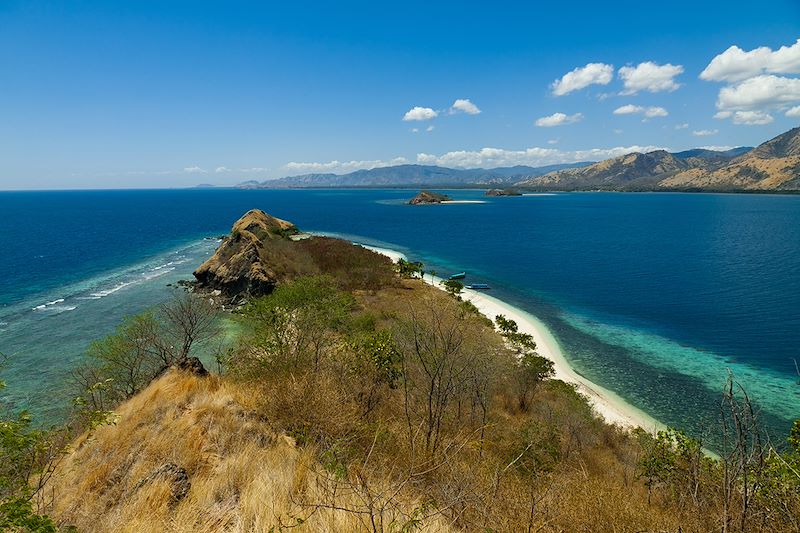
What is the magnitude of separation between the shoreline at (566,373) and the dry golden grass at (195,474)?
23.2 metres

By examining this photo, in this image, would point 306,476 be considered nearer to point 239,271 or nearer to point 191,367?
point 191,367

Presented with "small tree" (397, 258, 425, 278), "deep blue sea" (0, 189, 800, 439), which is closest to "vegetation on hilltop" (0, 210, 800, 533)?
"deep blue sea" (0, 189, 800, 439)

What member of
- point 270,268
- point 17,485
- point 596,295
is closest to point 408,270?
point 270,268

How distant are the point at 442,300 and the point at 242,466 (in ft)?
125

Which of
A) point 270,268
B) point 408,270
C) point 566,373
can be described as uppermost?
point 270,268

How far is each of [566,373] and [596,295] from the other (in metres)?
27.1

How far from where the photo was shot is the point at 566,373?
32.5m

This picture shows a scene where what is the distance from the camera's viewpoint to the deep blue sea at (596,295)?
30875 millimetres

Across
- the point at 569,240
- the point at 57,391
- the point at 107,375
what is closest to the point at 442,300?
the point at 107,375

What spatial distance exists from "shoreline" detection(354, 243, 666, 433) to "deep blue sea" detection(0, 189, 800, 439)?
1.30m

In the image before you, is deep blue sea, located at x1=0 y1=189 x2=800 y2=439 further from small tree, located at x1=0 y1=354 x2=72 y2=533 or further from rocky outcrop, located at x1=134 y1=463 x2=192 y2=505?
rocky outcrop, located at x1=134 y1=463 x2=192 y2=505

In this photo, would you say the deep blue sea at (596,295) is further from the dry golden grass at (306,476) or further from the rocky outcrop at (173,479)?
the rocky outcrop at (173,479)

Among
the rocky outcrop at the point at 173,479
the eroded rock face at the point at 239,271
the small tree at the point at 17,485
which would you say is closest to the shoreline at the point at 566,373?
the rocky outcrop at the point at 173,479

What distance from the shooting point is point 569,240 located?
105062 mm
